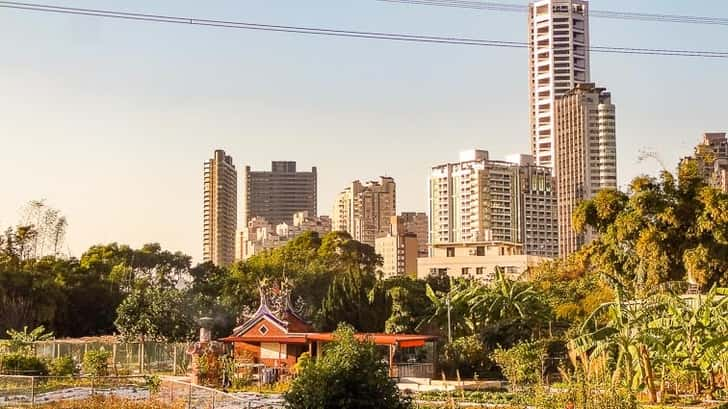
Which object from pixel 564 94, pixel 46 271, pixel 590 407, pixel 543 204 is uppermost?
pixel 564 94

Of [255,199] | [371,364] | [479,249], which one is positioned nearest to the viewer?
[371,364]

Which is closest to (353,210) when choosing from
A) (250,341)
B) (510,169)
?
(510,169)

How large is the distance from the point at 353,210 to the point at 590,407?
11976cm

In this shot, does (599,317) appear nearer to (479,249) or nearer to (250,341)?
(250,341)

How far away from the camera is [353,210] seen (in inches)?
5330

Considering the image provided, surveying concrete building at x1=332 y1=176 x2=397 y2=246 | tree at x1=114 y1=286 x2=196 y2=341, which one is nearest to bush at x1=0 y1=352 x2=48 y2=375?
tree at x1=114 y1=286 x2=196 y2=341

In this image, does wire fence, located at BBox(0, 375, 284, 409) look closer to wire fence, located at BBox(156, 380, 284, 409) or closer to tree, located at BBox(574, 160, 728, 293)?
wire fence, located at BBox(156, 380, 284, 409)

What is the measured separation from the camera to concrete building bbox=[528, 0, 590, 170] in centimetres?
13638

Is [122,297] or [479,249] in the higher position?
[479,249]

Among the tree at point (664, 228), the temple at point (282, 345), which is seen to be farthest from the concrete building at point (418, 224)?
the tree at point (664, 228)

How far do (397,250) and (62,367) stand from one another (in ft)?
286

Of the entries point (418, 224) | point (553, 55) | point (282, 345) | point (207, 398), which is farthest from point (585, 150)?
point (207, 398)

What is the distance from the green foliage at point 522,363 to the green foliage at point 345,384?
1113cm

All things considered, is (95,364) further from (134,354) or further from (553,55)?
(553,55)
